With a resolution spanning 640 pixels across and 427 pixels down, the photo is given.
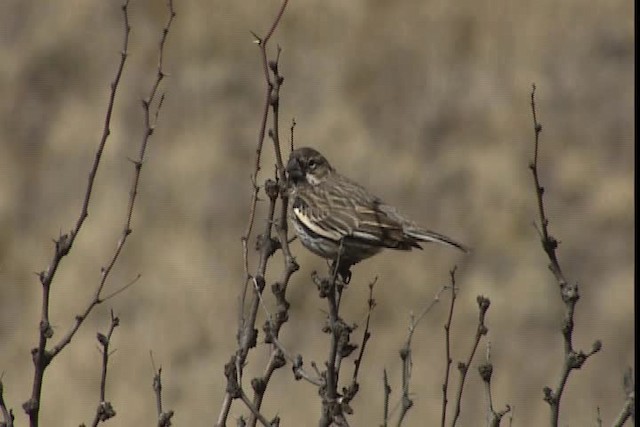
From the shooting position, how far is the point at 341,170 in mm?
13898

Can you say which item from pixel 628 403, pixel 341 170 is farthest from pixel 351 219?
pixel 341 170

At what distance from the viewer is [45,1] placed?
1565 centimetres

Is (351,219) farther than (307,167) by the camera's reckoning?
No

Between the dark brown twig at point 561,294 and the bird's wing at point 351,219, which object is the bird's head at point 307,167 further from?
the dark brown twig at point 561,294

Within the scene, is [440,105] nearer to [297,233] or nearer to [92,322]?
[92,322]

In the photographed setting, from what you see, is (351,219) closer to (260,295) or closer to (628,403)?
(260,295)

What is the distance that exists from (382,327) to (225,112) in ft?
9.64

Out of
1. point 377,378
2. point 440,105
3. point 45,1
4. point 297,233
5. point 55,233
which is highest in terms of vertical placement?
point 45,1

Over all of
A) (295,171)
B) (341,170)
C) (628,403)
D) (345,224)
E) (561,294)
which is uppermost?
(341,170)

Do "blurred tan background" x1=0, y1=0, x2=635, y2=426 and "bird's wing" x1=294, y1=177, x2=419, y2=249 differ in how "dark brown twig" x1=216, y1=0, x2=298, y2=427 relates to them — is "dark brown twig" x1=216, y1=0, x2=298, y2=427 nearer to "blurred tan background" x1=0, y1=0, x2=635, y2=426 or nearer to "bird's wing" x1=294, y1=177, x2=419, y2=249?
"bird's wing" x1=294, y1=177, x2=419, y2=249

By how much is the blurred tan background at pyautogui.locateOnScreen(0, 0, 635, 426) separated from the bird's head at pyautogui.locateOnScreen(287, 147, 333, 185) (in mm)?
5748

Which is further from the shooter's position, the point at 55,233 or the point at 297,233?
the point at 55,233

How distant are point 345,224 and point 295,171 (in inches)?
16.6

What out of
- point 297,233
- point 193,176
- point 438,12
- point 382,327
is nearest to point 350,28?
point 438,12
